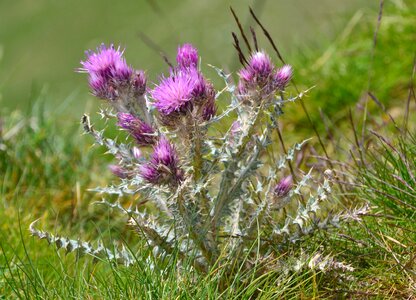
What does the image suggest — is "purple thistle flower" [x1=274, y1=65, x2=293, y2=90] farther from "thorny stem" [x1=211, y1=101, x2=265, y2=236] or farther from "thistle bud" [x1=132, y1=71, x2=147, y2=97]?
"thistle bud" [x1=132, y1=71, x2=147, y2=97]

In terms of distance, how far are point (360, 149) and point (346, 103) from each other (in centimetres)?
208

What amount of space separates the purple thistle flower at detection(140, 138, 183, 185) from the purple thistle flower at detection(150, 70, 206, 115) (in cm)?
11

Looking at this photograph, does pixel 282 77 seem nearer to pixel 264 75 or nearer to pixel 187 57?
pixel 264 75

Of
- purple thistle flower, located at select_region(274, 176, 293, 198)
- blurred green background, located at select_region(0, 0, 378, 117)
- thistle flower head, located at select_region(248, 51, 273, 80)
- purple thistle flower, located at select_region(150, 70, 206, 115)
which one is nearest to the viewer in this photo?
purple thistle flower, located at select_region(150, 70, 206, 115)

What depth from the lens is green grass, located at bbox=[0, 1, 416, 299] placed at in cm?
241

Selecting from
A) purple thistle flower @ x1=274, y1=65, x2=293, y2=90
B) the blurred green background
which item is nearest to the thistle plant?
purple thistle flower @ x1=274, y1=65, x2=293, y2=90

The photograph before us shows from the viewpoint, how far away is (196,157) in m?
2.54

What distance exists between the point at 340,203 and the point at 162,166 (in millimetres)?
783

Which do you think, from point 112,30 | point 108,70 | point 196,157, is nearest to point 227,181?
point 196,157

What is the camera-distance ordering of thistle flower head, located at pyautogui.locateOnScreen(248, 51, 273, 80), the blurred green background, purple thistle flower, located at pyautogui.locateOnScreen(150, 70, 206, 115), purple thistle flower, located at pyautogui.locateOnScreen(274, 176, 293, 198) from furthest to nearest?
1. the blurred green background
2. purple thistle flower, located at pyautogui.locateOnScreen(274, 176, 293, 198)
3. thistle flower head, located at pyautogui.locateOnScreen(248, 51, 273, 80)
4. purple thistle flower, located at pyautogui.locateOnScreen(150, 70, 206, 115)

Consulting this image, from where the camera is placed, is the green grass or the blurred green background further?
the blurred green background

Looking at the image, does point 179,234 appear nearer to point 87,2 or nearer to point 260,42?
point 260,42

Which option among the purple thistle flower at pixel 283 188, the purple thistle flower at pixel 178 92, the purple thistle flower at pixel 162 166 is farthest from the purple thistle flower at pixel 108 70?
the purple thistle flower at pixel 283 188

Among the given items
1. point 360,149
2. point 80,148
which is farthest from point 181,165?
point 80,148
